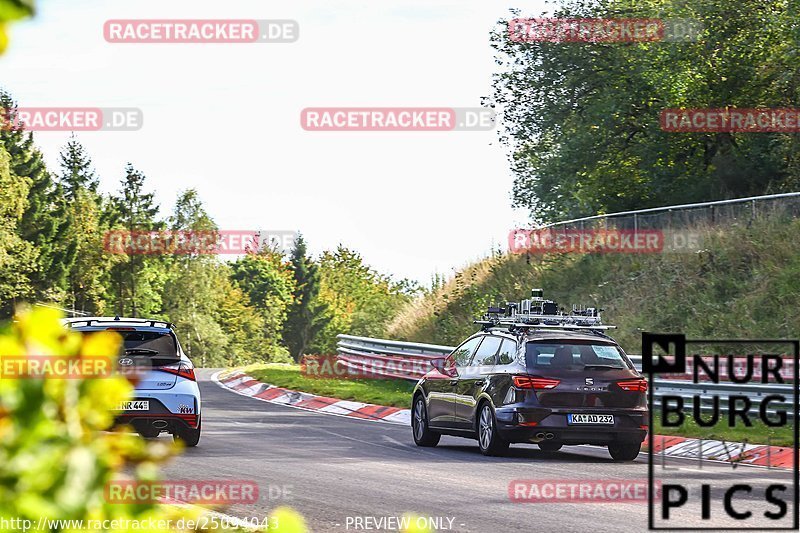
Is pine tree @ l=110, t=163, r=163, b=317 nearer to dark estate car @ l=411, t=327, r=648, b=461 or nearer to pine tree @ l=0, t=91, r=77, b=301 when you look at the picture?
pine tree @ l=0, t=91, r=77, b=301

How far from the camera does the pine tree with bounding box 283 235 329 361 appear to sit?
156625mm

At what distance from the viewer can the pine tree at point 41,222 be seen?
9406cm

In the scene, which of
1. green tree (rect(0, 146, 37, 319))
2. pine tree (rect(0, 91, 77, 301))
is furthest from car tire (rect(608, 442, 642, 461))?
pine tree (rect(0, 91, 77, 301))

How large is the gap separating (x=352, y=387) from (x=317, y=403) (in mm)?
3075

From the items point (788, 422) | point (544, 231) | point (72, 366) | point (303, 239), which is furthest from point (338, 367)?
point (303, 239)

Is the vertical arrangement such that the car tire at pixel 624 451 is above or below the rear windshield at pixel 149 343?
below

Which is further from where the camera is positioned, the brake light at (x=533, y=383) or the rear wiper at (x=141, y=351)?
the rear wiper at (x=141, y=351)

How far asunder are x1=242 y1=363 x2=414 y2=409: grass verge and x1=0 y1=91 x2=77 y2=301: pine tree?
→ 63.0 metres

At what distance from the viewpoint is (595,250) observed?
113 feet

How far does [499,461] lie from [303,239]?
148 metres

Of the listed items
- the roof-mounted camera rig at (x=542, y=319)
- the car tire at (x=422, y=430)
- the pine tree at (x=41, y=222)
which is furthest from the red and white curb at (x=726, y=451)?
the pine tree at (x=41, y=222)

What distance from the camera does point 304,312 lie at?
158 metres
